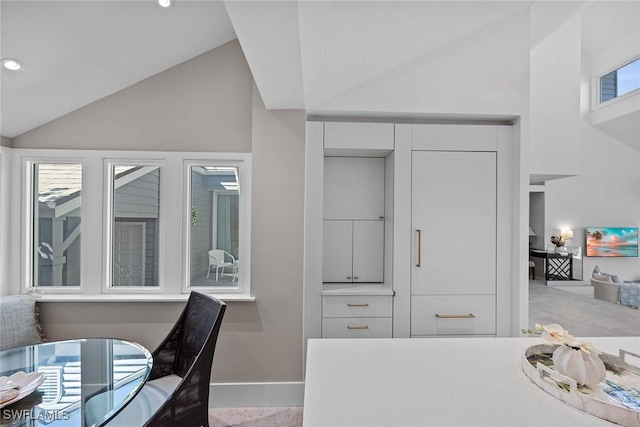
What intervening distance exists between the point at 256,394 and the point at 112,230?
167cm

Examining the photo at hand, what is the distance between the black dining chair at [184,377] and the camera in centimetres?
157

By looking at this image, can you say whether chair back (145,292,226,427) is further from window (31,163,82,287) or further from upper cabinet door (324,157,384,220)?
upper cabinet door (324,157,384,220)

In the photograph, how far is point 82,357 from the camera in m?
1.74

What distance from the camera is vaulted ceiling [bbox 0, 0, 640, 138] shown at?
1.59 metres

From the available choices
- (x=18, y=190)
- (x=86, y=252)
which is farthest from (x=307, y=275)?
(x=18, y=190)

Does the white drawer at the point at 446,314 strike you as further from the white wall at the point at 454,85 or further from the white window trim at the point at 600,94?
the white window trim at the point at 600,94

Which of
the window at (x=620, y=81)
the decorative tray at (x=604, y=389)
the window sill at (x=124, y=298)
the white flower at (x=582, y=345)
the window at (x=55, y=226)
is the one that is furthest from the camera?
the window at (x=620, y=81)

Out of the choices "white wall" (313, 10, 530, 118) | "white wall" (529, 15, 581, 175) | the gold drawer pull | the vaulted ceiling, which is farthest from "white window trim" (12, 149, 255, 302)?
"white wall" (529, 15, 581, 175)

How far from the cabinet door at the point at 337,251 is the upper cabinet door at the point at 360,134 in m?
0.70

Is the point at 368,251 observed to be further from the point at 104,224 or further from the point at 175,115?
the point at 104,224

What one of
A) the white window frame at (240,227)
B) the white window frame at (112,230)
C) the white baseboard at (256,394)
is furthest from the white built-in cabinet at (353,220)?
the white window frame at (112,230)

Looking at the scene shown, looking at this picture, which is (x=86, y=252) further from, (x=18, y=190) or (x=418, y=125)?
(x=418, y=125)

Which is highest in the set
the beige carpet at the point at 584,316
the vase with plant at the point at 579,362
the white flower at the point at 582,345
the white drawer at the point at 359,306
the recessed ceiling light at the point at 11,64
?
the recessed ceiling light at the point at 11,64

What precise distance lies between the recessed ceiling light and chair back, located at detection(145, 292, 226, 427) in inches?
65.9
